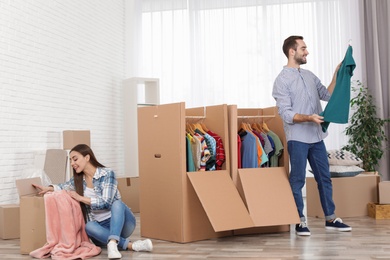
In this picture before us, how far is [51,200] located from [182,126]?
1058 mm

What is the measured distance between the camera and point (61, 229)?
380 cm

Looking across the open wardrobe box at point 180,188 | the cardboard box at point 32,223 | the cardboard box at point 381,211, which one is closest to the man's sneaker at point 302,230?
the open wardrobe box at point 180,188

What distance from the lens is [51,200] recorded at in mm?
3771

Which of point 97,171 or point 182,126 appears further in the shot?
point 182,126

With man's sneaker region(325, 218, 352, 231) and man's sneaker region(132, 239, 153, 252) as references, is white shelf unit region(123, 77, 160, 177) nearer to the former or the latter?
man's sneaker region(325, 218, 352, 231)

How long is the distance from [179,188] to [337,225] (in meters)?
1.31

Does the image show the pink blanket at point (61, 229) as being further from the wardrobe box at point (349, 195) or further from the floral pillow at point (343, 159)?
the floral pillow at point (343, 159)

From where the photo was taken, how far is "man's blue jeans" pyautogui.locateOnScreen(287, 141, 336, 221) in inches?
171

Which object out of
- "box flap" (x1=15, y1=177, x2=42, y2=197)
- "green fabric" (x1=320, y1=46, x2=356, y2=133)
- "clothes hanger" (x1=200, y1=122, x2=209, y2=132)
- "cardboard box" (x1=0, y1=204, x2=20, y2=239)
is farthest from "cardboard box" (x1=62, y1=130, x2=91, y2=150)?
"green fabric" (x1=320, y1=46, x2=356, y2=133)

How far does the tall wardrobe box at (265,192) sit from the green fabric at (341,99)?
517mm

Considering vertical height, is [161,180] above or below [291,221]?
above

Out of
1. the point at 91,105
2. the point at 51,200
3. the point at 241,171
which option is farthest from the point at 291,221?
the point at 91,105

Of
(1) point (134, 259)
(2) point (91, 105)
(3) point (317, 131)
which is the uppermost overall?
(2) point (91, 105)

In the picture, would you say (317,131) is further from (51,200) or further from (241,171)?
(51,200)
